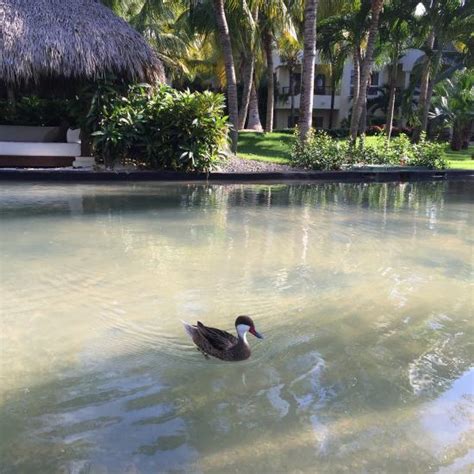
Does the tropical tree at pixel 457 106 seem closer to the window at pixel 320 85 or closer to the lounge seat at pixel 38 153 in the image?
the window at pixel 320 85

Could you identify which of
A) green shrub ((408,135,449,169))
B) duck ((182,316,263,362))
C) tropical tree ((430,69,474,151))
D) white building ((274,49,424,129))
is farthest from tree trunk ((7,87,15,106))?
white building ((274,49,424,129))

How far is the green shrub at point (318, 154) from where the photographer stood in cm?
1636

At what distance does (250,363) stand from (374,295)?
6.37ft

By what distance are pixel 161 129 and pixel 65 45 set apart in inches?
117

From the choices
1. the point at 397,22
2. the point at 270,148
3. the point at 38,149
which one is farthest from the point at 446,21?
the point at 38,149

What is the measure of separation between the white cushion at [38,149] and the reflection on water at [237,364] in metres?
7.16

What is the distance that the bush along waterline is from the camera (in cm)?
1641

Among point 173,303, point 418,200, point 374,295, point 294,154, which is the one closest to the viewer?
point 173,303

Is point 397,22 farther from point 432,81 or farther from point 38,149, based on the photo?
point 38,149

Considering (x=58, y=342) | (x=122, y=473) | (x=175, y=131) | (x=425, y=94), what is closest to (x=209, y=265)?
(x=58, y=342)

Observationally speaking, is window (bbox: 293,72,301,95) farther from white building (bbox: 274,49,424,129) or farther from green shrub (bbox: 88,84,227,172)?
green shrub (bbox: 88,84,227,172)

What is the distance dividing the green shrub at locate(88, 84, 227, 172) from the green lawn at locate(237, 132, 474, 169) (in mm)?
5125

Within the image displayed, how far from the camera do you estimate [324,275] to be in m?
6.12

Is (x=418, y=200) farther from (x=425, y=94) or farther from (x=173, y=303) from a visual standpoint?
(x=425, y=94)
